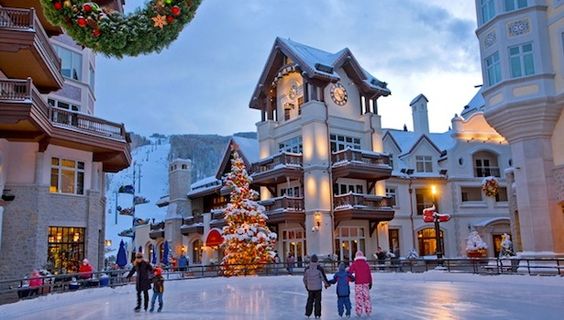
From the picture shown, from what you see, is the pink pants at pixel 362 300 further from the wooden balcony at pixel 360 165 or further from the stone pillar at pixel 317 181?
the wooden balcony at pixel 360 165

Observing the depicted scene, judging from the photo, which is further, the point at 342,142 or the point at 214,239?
the point at 214,239

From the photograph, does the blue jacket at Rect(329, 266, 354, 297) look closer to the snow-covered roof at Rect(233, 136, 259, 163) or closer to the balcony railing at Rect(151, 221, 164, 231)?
the snow-covered roof at Rect(233, 136, 259, 163)

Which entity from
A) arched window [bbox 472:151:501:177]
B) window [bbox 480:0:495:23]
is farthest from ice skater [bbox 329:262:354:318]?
arched window [bbox 472:151:501:177]

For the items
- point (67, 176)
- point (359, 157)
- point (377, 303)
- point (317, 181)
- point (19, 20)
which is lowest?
point (377, 303)

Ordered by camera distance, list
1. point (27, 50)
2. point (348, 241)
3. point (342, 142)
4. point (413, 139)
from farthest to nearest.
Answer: point (413, 139)
point (342, 142)
point (348, 241)
point (27, 50)

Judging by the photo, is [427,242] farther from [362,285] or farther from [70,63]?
[362,285]

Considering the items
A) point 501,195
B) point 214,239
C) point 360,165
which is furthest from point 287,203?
point 501,195

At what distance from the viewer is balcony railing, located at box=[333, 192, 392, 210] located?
114 ft

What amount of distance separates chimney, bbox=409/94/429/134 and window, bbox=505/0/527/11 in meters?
24.4

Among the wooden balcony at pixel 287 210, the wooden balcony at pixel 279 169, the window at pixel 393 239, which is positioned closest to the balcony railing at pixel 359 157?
the wooden balcony at pixel 279 169

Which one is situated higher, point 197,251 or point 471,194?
point 471,194

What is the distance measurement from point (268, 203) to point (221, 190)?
6230 mm

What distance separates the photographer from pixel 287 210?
35.0 m

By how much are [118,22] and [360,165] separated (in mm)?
30505
